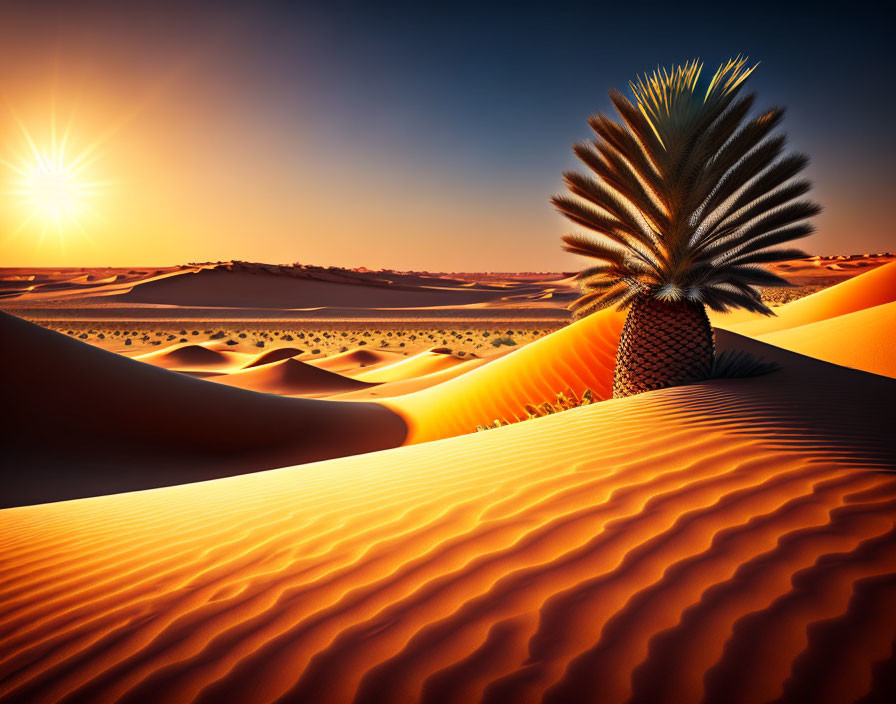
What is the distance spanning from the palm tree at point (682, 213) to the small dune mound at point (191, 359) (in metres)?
16.0

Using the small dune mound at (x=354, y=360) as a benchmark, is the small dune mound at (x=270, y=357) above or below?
above

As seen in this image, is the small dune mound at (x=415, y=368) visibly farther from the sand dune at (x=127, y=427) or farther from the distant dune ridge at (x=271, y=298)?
the distant dune ridge at (x=271, y=298)

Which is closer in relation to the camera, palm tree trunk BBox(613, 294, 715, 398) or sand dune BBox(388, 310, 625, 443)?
palm tree trunk BBox(613, 294, 715, 398)

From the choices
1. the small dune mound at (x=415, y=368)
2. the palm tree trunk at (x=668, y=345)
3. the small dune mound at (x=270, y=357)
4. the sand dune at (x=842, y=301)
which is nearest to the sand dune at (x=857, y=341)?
the palm tree trunk at (x=668, y=345)

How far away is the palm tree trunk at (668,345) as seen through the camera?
20.4 ft

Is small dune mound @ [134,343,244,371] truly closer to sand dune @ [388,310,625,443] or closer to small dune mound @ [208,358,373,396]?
small dune mound @ [208,358,373,396]

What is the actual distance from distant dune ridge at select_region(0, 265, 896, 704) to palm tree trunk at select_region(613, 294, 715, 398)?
162cm

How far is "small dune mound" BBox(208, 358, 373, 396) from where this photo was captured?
1433cm

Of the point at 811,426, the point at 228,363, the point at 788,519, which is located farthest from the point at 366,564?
the point at 228,363

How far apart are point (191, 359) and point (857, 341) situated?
69.2 feet

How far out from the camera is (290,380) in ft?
48.4

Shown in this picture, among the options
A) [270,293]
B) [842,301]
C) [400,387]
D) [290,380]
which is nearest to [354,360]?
[290,380]

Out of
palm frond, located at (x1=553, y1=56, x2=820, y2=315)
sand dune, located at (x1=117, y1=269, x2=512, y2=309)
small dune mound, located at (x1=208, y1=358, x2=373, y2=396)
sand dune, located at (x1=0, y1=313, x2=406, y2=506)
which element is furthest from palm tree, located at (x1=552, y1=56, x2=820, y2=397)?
sand dune, located at (x1=117, y1=269, x2=512, y2=309)

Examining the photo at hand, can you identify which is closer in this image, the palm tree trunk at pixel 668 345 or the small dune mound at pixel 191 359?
the palm tree trunk at pixel 668 345
